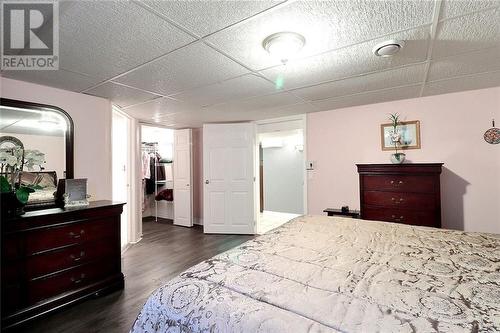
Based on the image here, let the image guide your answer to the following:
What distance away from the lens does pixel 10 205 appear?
186 centimetres

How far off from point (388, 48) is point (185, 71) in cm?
162

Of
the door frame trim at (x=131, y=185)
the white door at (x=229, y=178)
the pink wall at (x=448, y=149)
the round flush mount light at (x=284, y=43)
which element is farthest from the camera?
the white door at (x=229, y=178)

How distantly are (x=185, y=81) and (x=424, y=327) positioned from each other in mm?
2386

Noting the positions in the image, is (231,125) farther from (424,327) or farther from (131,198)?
(424,327)

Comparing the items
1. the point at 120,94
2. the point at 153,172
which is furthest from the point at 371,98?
the point at 153,172

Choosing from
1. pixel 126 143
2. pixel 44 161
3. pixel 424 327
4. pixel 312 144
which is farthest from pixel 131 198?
pixel 424 327

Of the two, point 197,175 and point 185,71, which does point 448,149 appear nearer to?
point 185,71

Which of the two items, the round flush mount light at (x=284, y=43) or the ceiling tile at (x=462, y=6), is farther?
the round flush mount light at (x=284, y=43)

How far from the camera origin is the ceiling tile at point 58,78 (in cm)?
207

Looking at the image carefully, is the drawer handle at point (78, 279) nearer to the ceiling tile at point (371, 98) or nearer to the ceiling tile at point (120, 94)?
the ceiling tile at point (120, 94)

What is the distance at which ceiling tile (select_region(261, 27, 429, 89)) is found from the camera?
1664 millimetres

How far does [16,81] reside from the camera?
2215 millimetres

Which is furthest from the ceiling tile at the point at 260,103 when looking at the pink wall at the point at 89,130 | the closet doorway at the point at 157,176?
the closet doorway at the point at 157,176

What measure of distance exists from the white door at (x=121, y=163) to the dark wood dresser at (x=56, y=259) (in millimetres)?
1654
